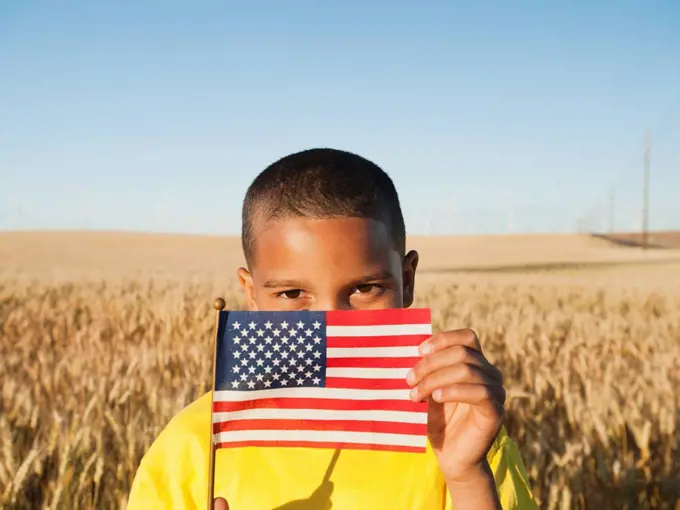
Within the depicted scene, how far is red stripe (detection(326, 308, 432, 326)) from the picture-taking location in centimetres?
189

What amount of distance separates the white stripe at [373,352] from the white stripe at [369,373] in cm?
4

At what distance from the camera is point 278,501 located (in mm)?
1955

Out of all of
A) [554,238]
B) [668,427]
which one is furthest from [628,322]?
[554,238]

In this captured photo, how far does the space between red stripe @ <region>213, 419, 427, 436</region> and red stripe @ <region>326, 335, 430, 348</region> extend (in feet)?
0.63

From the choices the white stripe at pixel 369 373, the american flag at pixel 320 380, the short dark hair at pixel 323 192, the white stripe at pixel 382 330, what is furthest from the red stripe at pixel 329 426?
the short dark hair at pixel 323 192

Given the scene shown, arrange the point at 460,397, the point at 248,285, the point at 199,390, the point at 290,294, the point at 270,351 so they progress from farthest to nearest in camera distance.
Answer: the point at 199,390 < the point at 248,285 < the point at 290,294 < the point at 270,351 < the point at 460,397

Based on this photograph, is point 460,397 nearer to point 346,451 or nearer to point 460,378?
point 460,378

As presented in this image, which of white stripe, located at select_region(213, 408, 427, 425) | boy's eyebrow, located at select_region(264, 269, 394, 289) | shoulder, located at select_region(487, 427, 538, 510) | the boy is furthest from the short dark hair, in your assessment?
shoulder, located at select_region(487, 427, 538, 510)

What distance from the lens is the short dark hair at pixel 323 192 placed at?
2.18 metres

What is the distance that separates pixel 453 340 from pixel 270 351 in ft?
1.43

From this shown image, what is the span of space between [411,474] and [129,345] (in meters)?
4.94

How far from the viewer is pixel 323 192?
220 centimetres

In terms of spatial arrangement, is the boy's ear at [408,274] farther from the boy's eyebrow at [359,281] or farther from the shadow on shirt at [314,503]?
the shadow on shirt at [314,503]

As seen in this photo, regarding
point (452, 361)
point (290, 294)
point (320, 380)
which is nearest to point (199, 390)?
point (290, 294)
